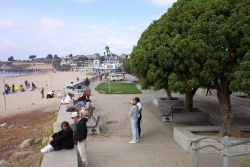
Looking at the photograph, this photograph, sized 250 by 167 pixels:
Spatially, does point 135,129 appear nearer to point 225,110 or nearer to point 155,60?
point 155,60

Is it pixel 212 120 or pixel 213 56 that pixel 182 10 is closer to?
pixel 213 56

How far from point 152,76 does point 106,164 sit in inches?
141

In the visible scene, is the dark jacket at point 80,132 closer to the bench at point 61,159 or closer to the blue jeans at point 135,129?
the bench at point 61,159

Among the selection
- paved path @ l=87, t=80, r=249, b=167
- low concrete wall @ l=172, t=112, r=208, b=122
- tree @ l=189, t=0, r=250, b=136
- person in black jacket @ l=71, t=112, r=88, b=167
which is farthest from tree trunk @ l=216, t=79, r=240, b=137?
person in black jacket @ l=71, t=112, r=88, b=167

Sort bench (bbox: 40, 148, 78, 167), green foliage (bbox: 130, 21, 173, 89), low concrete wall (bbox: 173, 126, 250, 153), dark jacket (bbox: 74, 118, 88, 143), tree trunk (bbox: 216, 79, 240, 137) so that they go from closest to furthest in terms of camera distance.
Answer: bench (bbox: 40, 148, 78, 167) → dark jacket (bbox: 74, 118, 88, 143) → low concrete wall (bbox: 173, 126, 250, 153) → green foliage (bbox: 130, 21, 173, 89) → tree trunk (bbox: 216, 79, 240, 137)

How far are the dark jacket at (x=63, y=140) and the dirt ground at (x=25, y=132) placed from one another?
1866mm

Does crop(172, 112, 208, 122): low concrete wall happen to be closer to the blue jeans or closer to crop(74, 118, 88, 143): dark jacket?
the blue jeans

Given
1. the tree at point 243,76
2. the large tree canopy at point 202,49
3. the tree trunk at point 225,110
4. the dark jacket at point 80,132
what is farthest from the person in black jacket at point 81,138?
the tree trunk at point 225,110

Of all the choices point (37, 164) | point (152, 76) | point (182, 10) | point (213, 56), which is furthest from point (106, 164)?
point (182, 10)

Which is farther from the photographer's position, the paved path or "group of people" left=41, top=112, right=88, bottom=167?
the paved path

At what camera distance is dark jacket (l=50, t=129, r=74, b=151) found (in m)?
9.95

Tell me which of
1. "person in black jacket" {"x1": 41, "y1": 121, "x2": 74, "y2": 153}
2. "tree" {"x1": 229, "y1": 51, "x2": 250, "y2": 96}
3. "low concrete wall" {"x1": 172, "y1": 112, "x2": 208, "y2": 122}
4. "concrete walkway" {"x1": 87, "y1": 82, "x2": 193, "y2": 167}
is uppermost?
"tree" {"x1": 229, "y1": 51, "x2": 250, "y2": 96}

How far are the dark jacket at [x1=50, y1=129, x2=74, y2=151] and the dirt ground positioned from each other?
1866 mm

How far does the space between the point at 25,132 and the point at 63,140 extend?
10810 millimetres
